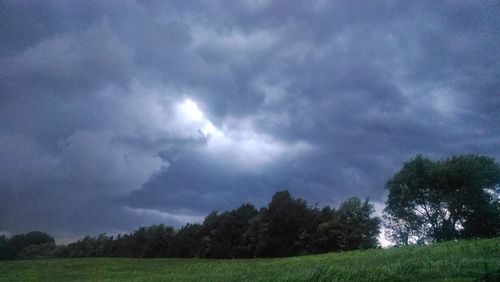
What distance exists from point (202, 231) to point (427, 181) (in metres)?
58.3

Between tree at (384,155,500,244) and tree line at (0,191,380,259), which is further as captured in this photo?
tree line at (0,191,380,259)

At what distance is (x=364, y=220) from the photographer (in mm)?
84562

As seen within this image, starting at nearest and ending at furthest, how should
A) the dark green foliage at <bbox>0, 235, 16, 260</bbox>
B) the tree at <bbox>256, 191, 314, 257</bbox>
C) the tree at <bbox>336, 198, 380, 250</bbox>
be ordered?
the tree at <bbox>336, 198, 380, 250</bbox>, the tree at <bbox>256, 191, 314, 257</bbox>, the dark green foliage at <bbox>0, 235, 16, 260</bbox>

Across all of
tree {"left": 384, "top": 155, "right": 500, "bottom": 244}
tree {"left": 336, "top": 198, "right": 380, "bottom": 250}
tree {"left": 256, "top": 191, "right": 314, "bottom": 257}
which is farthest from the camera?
tree {"left": 256, "top": 191, "right": 314, "bottom": 257}

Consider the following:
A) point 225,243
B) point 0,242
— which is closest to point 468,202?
point 225,243

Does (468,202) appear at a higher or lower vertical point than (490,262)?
higher

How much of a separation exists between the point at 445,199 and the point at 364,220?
52.9 ft

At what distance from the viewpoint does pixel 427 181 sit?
7506cm

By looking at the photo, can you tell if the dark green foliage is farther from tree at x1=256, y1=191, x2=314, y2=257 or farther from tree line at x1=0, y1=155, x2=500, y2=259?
tree at x1=256, y1=191, x2=314, y2=257

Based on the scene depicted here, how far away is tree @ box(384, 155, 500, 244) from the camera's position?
230 ft

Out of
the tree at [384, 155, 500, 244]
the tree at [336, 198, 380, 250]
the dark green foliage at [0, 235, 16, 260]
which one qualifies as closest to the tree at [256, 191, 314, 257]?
the tree at [336, 198, 380, 250]

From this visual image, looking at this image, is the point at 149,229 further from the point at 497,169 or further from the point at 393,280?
the point at 393,280

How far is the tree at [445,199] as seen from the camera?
7006cm

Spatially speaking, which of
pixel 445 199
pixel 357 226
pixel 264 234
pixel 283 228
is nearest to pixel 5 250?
pixel 264 234
